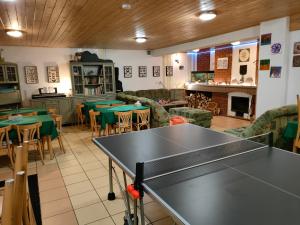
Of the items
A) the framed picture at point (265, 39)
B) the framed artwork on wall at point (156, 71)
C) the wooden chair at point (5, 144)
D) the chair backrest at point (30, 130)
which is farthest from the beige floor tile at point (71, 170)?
the framed artwork on wall at point (156, 71)

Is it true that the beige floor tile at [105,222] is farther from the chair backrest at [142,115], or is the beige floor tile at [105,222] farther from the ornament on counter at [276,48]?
the ornament on counter at [276,48]

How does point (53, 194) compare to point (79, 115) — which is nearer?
point (53, 194)

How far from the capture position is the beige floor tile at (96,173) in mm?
3634

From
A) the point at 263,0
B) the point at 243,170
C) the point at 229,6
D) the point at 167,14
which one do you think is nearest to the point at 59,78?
the point at 167,14

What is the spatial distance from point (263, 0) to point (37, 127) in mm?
4364

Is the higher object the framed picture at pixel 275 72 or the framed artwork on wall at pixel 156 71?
the framed artwork on wall at pixel 156 71

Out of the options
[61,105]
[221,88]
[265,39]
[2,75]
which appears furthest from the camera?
[221,88]

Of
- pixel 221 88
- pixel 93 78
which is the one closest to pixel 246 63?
pixel 221 88

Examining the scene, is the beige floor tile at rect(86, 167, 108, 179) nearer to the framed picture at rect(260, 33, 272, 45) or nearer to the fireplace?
the framed picture at rect(260, 33, 272, 45)

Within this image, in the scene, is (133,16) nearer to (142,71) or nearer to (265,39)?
(265,39)

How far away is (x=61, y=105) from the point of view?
7.23 metres

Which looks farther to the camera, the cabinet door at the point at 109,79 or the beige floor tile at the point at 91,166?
the cabinet door at the point at 109,79

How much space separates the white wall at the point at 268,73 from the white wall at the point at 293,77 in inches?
3.4

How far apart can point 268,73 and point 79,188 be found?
14.4 ft
